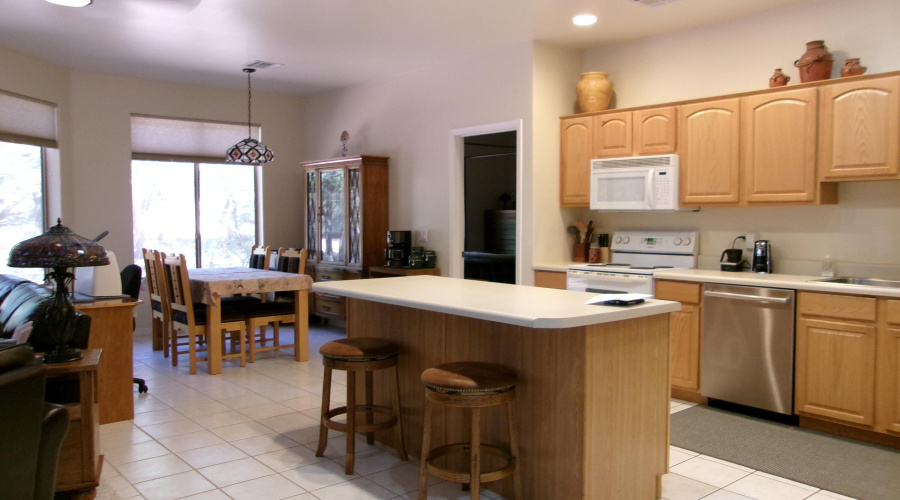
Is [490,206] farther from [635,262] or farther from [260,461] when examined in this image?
[260,461]

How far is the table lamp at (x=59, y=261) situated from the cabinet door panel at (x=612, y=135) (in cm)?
353

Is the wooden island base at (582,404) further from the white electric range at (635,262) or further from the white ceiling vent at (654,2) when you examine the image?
the white ceiling vent at (654,2)

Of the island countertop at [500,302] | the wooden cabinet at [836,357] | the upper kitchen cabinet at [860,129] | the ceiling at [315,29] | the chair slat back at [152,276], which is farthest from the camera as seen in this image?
the chair slat back at [152,276]

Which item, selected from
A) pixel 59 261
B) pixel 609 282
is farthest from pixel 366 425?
pixel 609 282

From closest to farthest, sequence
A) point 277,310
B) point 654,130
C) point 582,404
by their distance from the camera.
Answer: point 582,404
point 654,130
point 277,310

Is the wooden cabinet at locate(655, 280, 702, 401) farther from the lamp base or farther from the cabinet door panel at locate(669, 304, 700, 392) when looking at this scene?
the lamp base

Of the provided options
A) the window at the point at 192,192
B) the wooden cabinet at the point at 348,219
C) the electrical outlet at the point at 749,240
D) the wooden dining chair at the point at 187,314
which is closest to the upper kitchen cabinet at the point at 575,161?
the electrical outlet at the point at 749,240

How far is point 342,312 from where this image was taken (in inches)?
253

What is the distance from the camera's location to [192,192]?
713 centimetres

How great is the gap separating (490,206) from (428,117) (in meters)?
1.13

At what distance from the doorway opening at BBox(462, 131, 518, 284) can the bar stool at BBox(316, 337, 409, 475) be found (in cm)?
231

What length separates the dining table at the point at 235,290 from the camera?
Answer: 5000 mm

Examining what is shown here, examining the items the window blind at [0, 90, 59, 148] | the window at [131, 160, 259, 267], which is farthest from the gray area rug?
the window blind at [0, 90, 59, 148]

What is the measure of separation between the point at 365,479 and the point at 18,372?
1612 millimetres
